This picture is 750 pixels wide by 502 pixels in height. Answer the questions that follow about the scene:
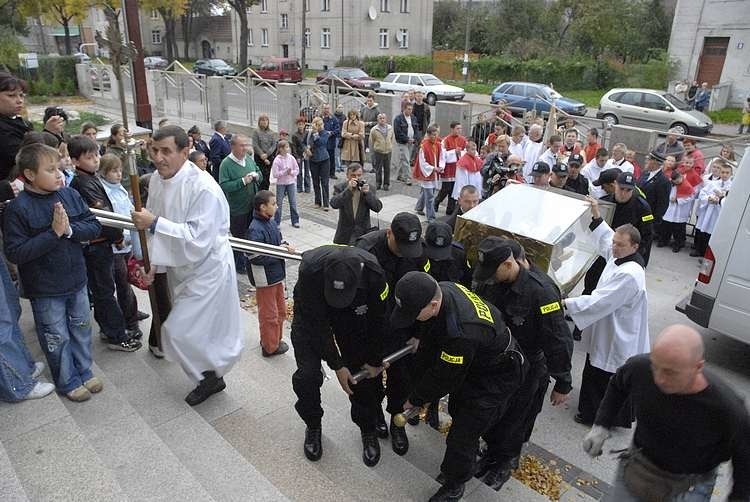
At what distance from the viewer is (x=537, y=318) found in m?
3.79

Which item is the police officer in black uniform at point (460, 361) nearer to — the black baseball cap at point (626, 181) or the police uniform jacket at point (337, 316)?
the police uniform jacket at point (337, 316)

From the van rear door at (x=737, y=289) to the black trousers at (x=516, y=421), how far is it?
261 centimetres

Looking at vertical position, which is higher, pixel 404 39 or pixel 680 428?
pixel 404 39

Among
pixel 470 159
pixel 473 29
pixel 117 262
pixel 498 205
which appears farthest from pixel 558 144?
pixel 473 29

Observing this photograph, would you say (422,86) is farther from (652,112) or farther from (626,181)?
(626,181)

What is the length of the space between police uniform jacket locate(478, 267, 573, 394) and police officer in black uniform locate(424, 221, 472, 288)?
0.60m

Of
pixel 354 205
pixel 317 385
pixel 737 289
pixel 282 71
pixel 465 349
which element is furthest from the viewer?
pixel 282 71

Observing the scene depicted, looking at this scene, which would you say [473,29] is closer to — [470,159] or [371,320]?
[470,159]

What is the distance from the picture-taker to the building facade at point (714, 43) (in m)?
25.2

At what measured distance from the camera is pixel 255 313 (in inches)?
255

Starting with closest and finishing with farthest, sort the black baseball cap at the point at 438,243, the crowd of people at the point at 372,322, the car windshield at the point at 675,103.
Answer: the crowd of people at the point at 372,322
the black baseball cap at the point at 438,243
the car windshield at the point at 675,103

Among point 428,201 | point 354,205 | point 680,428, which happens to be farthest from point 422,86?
point 680,428

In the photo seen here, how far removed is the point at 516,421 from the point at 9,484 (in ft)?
9.88

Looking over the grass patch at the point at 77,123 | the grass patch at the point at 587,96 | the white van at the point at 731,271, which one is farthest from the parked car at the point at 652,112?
the grass patch at the point at 77,123
